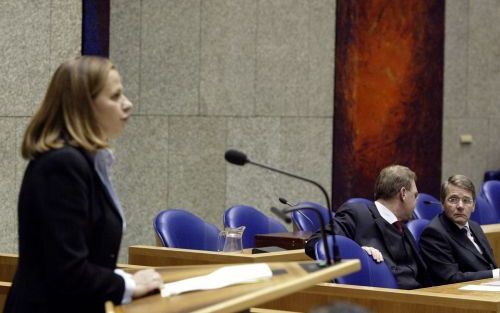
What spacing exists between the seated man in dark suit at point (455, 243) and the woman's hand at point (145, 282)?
3.49 meters

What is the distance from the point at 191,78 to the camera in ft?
30.3

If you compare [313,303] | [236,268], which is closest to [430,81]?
[313,303]

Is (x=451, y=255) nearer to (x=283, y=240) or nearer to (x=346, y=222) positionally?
(x=346, y=222)

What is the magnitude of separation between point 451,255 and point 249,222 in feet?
4.86

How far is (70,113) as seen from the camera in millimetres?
2953

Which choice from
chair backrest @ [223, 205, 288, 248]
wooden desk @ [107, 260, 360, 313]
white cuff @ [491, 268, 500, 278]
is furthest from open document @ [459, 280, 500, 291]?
wooden desk @ [107, 260, 360, 313]

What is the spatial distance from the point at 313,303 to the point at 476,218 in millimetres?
4326

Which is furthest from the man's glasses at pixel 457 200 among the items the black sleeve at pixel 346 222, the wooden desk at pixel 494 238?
the wooden desk at pixel 494 238

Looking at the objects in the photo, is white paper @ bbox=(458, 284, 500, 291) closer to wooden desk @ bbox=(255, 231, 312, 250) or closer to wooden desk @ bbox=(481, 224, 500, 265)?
wooden desk @ bbox=(255, 231, 312, 250)

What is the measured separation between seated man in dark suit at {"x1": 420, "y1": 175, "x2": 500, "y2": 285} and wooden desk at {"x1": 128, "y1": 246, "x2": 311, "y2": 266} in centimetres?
75

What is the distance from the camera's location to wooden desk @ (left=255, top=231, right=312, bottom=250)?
668 cm

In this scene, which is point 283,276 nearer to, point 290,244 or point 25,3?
point 290,244

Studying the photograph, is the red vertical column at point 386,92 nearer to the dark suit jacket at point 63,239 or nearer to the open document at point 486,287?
the open document at point 486,287

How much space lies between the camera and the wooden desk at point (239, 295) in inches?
110
